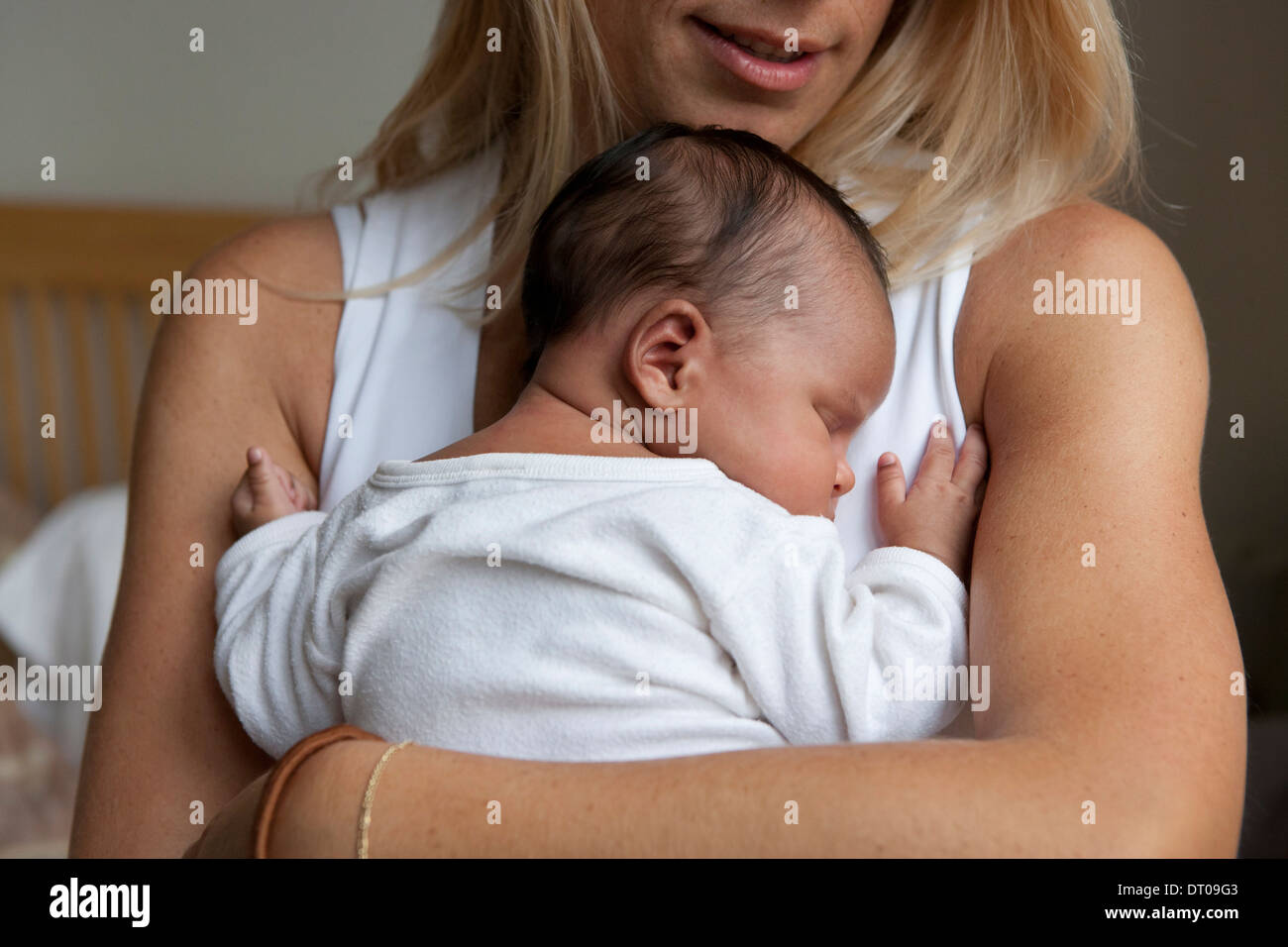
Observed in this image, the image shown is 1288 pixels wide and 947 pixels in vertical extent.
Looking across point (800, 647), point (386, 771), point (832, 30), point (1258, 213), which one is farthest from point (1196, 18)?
point (386, 771)

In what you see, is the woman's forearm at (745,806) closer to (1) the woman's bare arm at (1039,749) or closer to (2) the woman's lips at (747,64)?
Result: (1) the woman's bare arm at (1039,749)

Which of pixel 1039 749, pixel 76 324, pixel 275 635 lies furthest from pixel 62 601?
→ pixel 1039 749

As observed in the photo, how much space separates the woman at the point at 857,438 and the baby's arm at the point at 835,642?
0.12ft

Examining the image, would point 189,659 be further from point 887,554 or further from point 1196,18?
point 1196,18

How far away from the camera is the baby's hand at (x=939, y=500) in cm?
94

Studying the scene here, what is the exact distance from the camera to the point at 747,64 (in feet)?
3.62

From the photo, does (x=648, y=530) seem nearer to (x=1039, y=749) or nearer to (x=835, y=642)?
(x=835, y=642)

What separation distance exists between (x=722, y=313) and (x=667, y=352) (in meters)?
0.05

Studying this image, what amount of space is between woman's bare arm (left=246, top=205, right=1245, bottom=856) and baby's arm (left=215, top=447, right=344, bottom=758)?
6.8 inches

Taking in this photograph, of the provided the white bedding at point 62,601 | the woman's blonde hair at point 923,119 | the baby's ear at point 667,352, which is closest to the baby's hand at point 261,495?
the woman's blonde hair at point 923,119

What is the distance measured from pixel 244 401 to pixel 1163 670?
795 mm

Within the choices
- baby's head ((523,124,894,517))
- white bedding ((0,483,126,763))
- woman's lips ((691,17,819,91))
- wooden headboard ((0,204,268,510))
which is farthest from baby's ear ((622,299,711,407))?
wooden headboard ((0,204,268,510))

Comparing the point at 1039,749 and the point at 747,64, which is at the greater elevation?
the point at 747,64

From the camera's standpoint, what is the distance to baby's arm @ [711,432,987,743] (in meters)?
0.81
